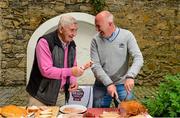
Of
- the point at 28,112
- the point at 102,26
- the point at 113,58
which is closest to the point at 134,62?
the point at 113,58

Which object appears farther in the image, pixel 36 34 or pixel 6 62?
pixel 6 62

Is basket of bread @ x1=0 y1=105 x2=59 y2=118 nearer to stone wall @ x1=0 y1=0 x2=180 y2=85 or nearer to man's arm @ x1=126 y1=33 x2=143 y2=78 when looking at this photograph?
man's arm @ x1=126 y1=33 x2=143 y2=78

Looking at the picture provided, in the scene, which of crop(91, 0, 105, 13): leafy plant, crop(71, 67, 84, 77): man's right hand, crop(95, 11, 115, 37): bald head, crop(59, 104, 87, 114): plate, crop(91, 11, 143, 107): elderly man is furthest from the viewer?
crop(91, 0, 105, 13): leafy plant

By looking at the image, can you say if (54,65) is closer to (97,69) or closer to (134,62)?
(97,69)

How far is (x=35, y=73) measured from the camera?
362 centimetres

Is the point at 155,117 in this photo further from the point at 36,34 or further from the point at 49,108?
the point at 36,34

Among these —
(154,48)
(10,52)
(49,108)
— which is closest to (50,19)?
(10,52)

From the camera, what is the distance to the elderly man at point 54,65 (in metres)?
3.46

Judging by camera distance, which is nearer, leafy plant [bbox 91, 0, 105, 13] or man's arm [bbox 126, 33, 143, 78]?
man's arm [bbox 126, 33, 143, 78]

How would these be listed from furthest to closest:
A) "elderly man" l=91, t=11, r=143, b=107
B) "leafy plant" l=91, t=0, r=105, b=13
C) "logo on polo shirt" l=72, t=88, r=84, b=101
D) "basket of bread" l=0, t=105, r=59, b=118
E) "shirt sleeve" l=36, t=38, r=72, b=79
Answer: "leafy plant" l=91, t=0, r=105, b=13, "logo on polo shirt" l=72, t=88, r=84, b=101, "elderly man" l=91, t=11, r=143, b=107, "shirt sleeve" l=36, t=38, r=72, b=79, "basket of bread" l=0, t=105, r=59, b=118

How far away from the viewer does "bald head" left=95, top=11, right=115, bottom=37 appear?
359cm

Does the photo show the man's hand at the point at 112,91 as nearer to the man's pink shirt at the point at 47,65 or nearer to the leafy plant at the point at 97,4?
the man's pink shirt at the point at 47,65

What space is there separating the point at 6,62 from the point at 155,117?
17.5 feet

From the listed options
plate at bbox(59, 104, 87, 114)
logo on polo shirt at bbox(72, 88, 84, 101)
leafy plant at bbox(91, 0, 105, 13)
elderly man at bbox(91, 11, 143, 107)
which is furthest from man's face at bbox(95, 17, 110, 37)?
leafy plant at bbox(91, 0, 105, 13)
